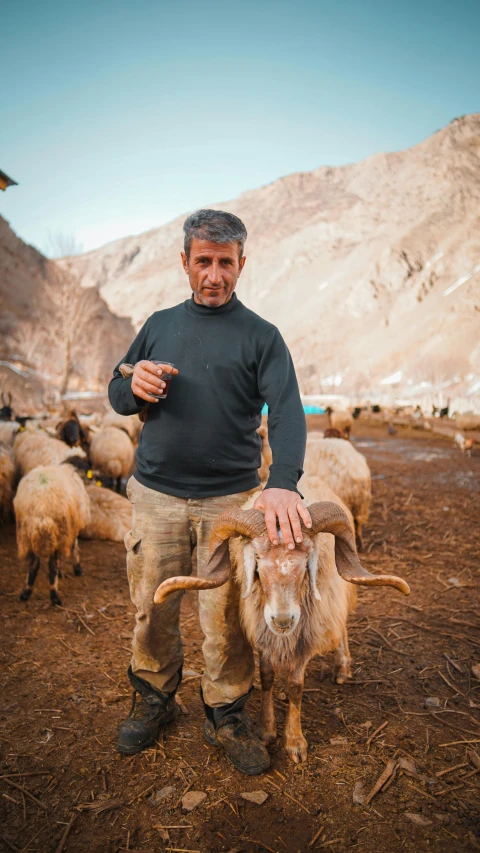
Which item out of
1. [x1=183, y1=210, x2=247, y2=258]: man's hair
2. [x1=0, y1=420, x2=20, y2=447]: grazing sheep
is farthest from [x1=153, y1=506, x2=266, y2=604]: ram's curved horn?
[x1=0, y1=420, x2=20, y2=447]: grazing sheep

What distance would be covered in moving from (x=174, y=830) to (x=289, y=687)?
3.07 ft

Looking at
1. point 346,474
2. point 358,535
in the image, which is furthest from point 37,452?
point 358,535

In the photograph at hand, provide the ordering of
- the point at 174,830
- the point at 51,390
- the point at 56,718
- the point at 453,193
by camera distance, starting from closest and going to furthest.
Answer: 1. the point at 174,830
2. the point at 56,718
3. the point at 51,390
4. the point at 453,193

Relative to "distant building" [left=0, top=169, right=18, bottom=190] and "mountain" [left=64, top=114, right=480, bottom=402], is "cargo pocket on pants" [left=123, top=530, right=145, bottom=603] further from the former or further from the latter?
"mountain" [left=64, top=114, right=480, bottom=402]

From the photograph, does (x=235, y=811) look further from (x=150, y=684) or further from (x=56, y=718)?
(x=56, y=718)

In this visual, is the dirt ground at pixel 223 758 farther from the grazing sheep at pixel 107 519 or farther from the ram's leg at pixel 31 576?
the grazing sheep at pixel 107 519

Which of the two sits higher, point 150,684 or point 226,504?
point 226,504

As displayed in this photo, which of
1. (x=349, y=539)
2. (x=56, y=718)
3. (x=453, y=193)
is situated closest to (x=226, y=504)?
(x=349, y=539)

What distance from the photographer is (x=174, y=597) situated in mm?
2896

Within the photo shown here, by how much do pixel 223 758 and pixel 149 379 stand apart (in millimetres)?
2296

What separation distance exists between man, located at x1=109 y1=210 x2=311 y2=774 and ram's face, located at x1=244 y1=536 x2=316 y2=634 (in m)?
0.38

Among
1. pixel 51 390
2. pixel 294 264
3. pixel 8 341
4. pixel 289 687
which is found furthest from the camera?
pixel 294 264

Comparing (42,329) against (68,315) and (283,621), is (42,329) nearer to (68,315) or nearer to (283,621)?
(68,315)

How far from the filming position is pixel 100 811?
2449 mm
